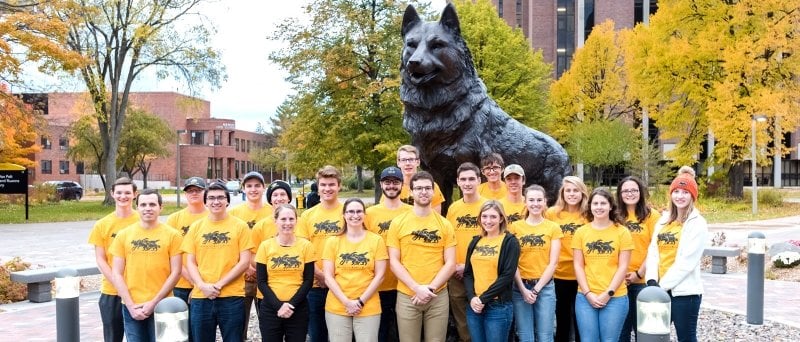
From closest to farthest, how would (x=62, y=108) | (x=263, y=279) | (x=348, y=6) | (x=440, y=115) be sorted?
1. (x=263, y=279)
2. (x=440, y=115)
3. (x=348, y=6)
4. (x=62, y=108)

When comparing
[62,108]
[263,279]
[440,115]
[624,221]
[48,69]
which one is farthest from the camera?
[62,108]

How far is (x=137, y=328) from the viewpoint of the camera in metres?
4.69

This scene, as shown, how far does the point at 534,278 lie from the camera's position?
4801 millimetres

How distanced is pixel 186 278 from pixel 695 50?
24.5 m

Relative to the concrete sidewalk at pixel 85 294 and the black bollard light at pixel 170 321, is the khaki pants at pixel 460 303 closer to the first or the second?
the black bollard light at pixel 170 321

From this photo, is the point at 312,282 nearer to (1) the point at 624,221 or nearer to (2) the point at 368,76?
(1) the point at 624,221

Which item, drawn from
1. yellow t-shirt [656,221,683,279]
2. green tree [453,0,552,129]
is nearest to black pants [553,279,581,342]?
yellow t-shirt [656,221,683,279]

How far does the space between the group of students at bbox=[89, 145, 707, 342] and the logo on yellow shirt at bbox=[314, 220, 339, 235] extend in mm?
12

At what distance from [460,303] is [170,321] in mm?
2620

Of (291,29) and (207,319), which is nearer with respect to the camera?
(207,319)

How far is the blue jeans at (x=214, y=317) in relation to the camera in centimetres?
471

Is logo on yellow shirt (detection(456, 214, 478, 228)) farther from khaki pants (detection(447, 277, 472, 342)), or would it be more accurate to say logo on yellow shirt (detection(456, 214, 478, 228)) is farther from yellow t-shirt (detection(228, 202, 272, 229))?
yellow t-shirt (detection(228, 202, 272, 229))

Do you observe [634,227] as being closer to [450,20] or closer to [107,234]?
[450,20]

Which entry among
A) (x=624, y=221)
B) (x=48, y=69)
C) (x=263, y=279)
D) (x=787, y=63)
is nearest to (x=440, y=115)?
(x=624, y=221)
